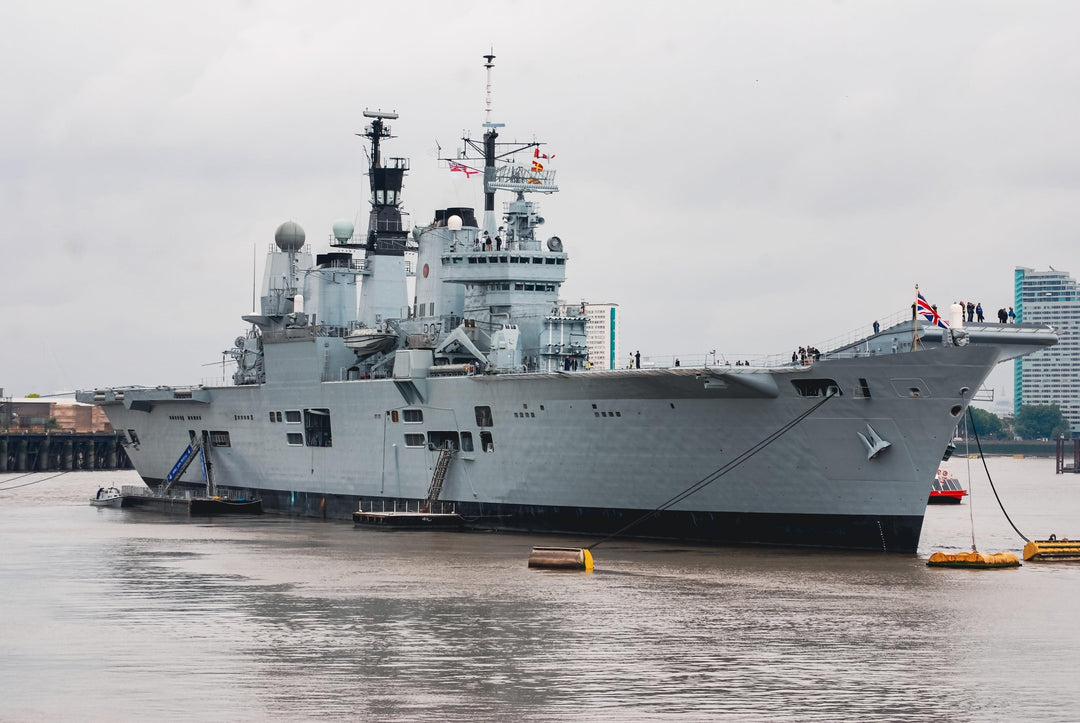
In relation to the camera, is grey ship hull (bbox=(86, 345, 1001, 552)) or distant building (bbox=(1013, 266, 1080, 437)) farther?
distant building (bbox=(1013, 266, 1080, 437))

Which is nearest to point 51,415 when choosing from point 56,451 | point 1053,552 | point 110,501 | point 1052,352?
point 56,451

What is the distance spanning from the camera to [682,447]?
92.9 ft

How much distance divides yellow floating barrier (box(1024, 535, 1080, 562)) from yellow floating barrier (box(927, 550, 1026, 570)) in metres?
1.27

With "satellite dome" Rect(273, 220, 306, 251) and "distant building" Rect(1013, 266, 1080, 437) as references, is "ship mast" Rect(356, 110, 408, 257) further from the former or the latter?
"distant building" Rect(1013, 266, 1080, 437)

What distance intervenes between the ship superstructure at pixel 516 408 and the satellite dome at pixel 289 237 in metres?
0.05

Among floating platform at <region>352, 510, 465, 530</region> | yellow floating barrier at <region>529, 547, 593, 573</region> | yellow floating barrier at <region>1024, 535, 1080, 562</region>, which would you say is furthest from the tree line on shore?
yellow floating barrier at <region>529, 547, 593, 573</region>

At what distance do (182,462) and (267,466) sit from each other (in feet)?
16.8

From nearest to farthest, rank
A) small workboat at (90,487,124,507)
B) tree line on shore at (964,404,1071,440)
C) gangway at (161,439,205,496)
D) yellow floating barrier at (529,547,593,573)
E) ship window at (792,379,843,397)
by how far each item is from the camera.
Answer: yellow floating barrier at (529,547,593,573) → ship window at (792,379,843,397) → gangway at (161,439,205,496) → small workboat at (90,487,124,507) → tree line on shore at (964,404,1071,440)

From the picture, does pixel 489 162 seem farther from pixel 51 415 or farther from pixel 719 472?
pixel 51 415

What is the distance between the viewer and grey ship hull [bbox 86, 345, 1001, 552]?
86.1ft

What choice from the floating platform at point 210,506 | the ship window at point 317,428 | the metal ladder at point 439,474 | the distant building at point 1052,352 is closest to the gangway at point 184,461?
the floating platform at point 210,506

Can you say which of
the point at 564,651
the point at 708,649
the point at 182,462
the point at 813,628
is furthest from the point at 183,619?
the point at 182,462

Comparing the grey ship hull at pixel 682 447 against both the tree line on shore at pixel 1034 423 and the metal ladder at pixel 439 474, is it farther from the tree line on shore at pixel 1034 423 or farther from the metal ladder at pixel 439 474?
the tree line on shore at pixel 1034 423

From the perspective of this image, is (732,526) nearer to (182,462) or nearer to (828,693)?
(828,693)
